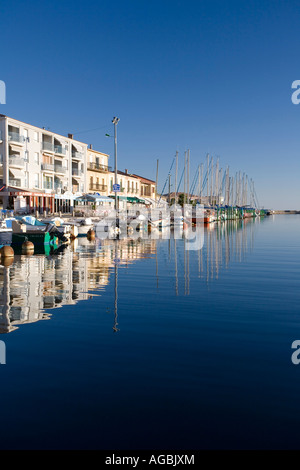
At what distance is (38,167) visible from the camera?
49969 mm

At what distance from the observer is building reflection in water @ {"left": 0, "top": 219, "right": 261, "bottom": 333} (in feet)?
32.6

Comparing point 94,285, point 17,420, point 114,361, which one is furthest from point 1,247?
point 17,420

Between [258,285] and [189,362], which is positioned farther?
[258,285]

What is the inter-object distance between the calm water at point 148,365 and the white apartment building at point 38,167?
30135 mm

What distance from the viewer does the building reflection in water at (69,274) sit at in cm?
995

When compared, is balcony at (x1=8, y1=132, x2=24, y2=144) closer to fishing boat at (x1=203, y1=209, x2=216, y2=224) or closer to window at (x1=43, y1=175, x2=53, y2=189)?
window at (x1=43, y1=175, x2=53, y2=189)

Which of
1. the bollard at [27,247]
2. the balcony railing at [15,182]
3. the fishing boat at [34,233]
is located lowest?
the bollard at [27,247]

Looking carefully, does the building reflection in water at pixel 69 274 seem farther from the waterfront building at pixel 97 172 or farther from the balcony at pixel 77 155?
the waterfront building at pixel 97 172

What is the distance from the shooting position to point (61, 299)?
10938 millimetres

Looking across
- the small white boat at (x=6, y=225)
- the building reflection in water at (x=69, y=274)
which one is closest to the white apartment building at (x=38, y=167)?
the small white boat at (x=6, y=225)

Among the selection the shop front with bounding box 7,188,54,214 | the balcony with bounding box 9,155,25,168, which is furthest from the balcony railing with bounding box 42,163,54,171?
the balcony with bounding box 9,155,25,168

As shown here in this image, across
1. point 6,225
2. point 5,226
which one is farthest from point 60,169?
point 5,226
